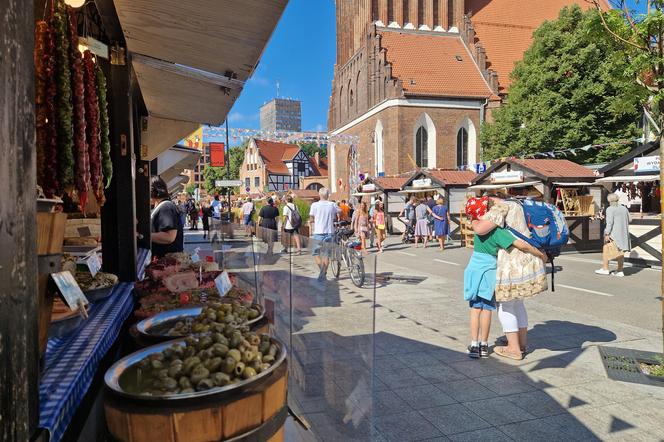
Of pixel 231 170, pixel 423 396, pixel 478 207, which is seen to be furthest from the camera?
pixel 231 170

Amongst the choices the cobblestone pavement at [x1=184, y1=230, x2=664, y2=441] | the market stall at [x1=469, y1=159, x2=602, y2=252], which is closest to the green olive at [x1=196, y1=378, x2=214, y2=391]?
the cobblestone pavement at [x1=184, y1=230, x2=664, y2=441]

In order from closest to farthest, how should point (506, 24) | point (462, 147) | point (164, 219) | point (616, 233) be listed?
point (164, 219) → point (616, 233) → point (462, 147) → point (506, 24)

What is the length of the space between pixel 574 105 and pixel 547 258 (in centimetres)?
2488

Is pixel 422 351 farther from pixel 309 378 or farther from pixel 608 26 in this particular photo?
pixel 608 26

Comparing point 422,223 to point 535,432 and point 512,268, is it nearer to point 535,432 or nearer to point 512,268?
point 512,268

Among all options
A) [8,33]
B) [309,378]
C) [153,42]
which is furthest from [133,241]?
[8,33]

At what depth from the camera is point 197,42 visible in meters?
3.39

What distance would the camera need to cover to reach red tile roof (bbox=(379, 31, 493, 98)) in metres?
36.3

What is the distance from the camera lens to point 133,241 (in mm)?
4066

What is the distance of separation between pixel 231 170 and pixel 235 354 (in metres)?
97.5

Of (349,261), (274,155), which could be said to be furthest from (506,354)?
(274,155)

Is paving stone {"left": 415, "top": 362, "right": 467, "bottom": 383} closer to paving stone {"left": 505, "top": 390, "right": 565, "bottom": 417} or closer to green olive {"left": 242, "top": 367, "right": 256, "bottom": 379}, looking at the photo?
paving stone {"left": 505, "top": 390, "right": 565, "bottom": 417}

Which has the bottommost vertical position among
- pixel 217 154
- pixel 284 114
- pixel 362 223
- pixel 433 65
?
pixel 362 223

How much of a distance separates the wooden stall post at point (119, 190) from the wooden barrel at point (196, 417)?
99.1 inches
